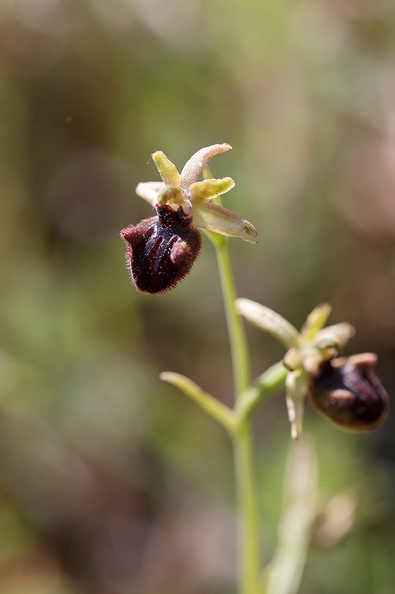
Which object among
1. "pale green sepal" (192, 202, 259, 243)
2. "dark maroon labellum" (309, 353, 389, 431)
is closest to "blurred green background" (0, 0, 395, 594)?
"dark maroon labellum" (309, 353, 389, 431)

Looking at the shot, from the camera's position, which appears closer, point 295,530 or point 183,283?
point 295,530

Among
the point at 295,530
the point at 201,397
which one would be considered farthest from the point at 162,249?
the point at 295,530

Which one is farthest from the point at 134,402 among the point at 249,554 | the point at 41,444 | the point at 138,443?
the point at 249,554

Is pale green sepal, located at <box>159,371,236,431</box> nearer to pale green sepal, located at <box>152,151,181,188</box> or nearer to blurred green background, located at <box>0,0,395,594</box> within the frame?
pale green sepal, located at <box>152,151,181,188</box>

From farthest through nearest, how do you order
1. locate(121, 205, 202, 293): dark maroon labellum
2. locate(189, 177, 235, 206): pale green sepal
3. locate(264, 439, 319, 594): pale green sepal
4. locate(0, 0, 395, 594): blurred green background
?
locate(0, 0, 395, 594): blurred green background < locate(264, 439, 319, 594): pale green sepal < locate(189, 177, 235, 206): pale green sepal < locate(121, 205, 202, 293): dark maroon labellum

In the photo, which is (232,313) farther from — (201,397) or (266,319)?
(201,397)

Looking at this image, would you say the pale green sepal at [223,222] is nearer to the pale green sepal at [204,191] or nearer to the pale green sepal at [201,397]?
the pale green sepal at [204,191]
